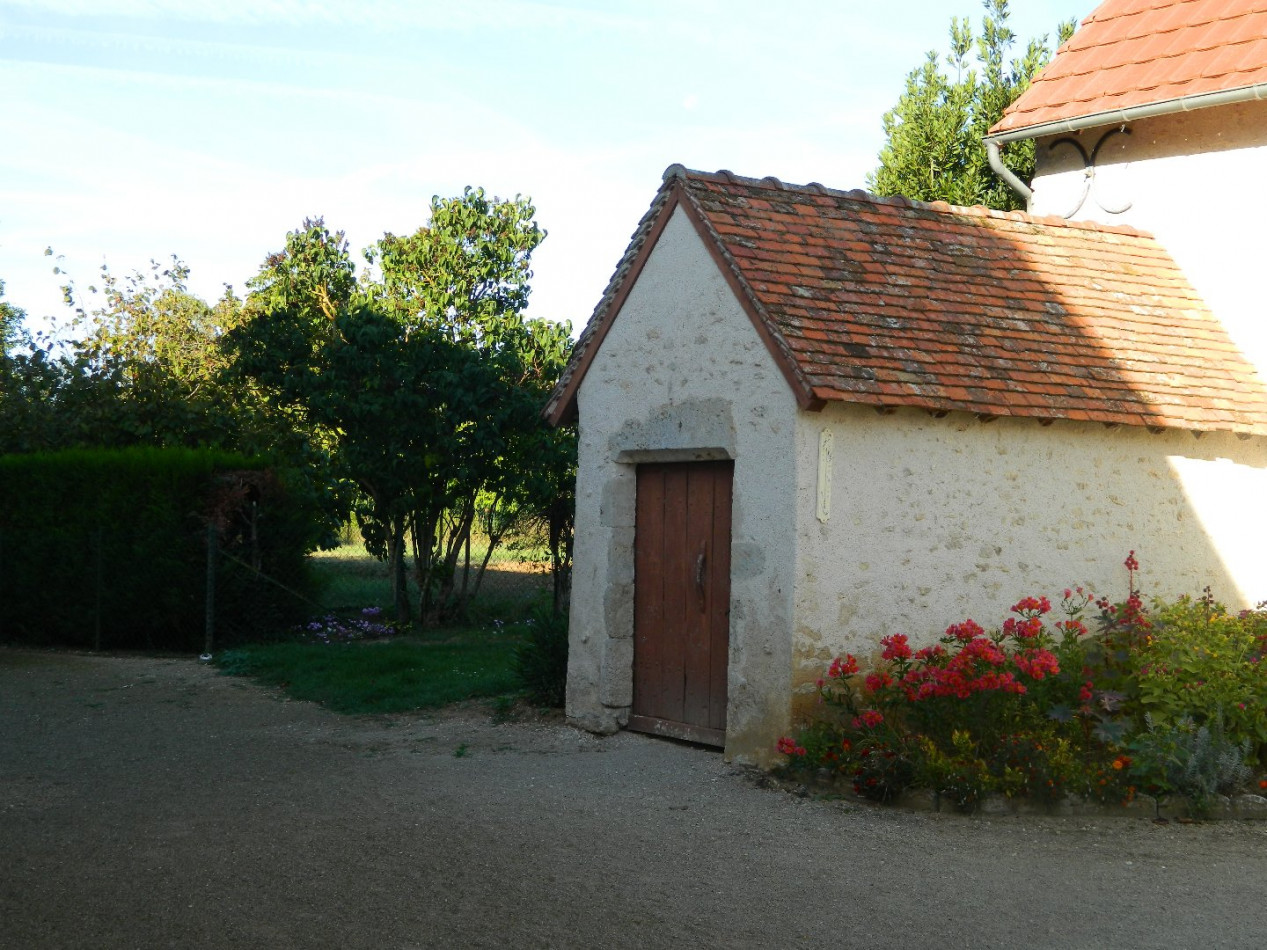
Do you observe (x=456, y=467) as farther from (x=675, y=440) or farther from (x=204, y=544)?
(x=675, y=440)

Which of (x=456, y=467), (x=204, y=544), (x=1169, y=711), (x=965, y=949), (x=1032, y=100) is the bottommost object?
(x=965, y=949)

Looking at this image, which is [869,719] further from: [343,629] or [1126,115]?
[343,629]

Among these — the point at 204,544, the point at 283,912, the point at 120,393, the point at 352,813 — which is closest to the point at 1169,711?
the point at 352,813

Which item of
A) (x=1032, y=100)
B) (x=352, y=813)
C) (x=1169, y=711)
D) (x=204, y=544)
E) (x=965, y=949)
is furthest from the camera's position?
(x=204, y=544)

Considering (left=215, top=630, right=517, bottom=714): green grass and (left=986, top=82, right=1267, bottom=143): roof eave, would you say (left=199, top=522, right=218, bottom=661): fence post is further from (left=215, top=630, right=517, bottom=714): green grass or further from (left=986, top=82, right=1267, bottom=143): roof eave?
(left=986, top=82, right=1267, bottom=143): roof eave

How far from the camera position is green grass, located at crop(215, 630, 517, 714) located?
11.2 metres

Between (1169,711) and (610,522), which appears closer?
(1169,711)

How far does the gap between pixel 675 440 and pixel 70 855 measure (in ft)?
15.2

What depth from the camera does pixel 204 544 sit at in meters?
14.3

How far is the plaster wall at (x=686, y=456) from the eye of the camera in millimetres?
8508

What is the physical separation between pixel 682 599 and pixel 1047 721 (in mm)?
→ 2624

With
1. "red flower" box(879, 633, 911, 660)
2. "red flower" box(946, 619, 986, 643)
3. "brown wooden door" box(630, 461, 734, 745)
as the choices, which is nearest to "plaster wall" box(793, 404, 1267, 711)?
"red flower" box(879, 633, 911, 660)

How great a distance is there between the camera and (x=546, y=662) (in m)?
10.7

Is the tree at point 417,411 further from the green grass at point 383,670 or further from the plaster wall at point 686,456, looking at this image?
the plaster wall at point 686,456
